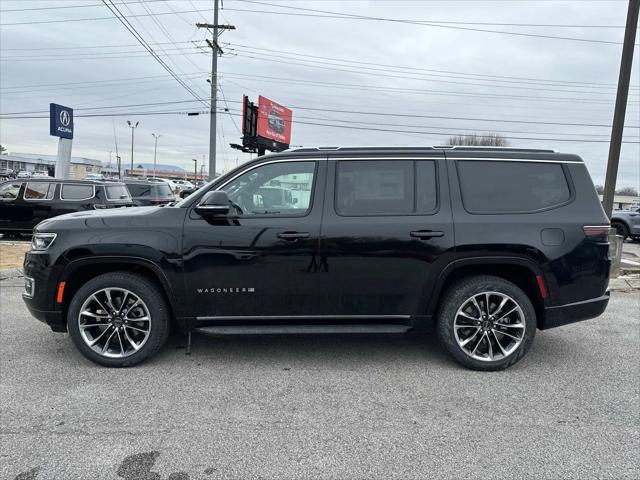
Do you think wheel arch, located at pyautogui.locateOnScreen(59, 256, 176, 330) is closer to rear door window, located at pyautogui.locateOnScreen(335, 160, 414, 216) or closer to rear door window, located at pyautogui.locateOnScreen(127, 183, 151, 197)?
rear door window, located at pyautogui.locateOnScreen(335, 160, 414, 216)

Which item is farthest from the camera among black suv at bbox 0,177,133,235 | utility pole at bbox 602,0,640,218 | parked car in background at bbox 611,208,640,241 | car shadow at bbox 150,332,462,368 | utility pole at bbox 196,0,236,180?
utility pole at bbox 196,0,236,180

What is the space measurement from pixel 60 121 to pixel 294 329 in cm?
1498

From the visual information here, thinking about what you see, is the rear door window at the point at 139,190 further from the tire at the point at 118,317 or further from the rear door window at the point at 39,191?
the tire at the point at 118,317

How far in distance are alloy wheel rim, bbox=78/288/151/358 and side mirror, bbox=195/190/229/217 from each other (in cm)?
97

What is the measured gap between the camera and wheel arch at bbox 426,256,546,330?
4074mm

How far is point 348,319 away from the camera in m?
4.16

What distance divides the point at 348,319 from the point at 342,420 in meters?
1.05

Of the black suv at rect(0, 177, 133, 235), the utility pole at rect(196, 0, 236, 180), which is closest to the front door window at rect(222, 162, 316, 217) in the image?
the black suv at rect(0, 177, 133, 235)

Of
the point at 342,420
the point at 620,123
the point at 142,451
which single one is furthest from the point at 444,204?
the point at 620,123

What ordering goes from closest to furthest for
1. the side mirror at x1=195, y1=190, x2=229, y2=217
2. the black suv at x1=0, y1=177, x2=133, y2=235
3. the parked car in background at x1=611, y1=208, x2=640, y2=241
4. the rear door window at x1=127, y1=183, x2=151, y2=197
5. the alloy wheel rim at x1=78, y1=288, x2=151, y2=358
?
the side mirror at x1=195, y1=190, x2=229, y2=217 < the alloy wheel rim at x1=78, y1=288, x2=151, y2=358 < the black suv at x1=0, y1=177, x2=133, y2=235 < the parked car in background at x1=611, y1=208, x2=640, y2=241 < the rear door window at x1=127, y1=183, x2=151, y2=197

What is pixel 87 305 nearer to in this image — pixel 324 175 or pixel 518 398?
pixel 324 175

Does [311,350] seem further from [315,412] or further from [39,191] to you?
[39,191]

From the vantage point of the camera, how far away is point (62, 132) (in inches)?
619

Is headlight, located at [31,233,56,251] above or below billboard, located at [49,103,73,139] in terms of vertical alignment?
below
